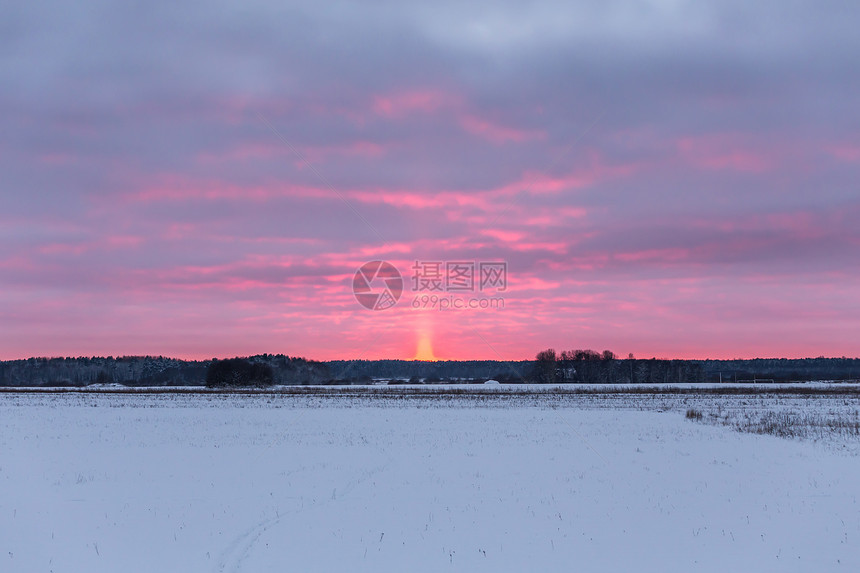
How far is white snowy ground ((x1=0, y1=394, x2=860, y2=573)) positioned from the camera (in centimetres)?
1144

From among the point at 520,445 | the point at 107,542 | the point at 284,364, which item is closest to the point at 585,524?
the point at 107,542

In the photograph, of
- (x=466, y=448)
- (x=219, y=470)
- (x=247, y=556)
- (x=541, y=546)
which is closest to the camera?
(x=247, y=556)

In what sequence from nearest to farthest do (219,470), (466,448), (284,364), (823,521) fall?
(823,521), (219,470), (466,448), (284,364)

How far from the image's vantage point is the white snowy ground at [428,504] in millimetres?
11438

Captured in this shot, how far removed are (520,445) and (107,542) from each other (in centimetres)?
1716

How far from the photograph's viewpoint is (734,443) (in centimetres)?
2647

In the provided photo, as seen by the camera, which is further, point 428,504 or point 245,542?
point 428,504

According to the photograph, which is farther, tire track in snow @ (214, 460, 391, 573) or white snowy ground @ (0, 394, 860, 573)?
white snowy ground @ (0, 394, 860, 573)

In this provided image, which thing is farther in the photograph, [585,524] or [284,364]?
[284,364]

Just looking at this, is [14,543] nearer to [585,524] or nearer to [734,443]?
[585,524]

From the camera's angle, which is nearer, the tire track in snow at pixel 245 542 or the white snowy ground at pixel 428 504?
the tire track in snow at pixel 245 542

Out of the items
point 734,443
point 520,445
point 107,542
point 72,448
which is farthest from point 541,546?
point 72,448

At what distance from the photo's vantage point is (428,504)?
15688mm

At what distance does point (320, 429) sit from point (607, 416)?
19.3 metres
